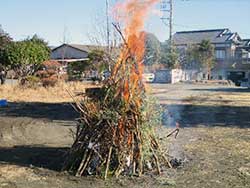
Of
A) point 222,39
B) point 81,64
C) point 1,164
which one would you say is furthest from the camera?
point 222,39

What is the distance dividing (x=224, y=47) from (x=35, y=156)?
5011 cm

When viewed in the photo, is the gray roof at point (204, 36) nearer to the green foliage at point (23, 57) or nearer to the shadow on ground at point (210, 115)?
the green foliage at point (23, 57)

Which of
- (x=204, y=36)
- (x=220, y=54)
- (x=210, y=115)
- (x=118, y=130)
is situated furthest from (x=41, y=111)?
(x=204, y=36)

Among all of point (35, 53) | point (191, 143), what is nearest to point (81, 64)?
point (35, 53)

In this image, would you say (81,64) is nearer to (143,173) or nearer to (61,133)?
(61,133)

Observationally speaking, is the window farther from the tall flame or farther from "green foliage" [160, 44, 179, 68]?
the tall flame

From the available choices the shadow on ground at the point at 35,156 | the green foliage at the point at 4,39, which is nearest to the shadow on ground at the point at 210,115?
the shadow on ground at the point at 35,156

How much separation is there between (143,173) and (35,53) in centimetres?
1936

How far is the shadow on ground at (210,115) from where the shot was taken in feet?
43.6

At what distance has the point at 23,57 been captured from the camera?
23703mm

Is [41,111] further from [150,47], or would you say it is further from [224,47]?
[224,47]

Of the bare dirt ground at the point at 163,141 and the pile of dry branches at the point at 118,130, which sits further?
the pile of dry branches at the point at 118,130

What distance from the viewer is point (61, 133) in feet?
36.5

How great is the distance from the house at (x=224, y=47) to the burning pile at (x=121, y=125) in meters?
42.7
